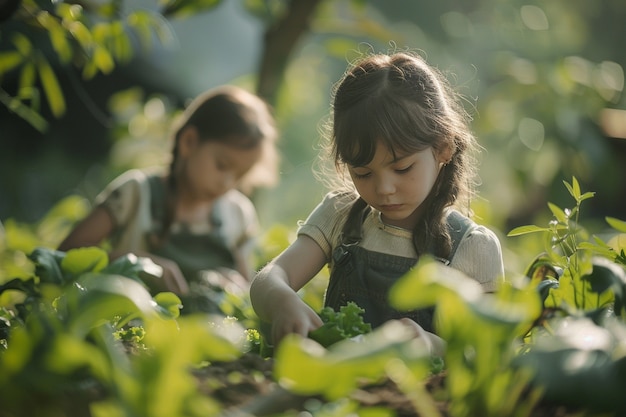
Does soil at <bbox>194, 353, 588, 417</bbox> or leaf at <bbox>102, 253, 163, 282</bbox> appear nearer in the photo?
soil at <bbox>194, 353, 588, 417</bbox>

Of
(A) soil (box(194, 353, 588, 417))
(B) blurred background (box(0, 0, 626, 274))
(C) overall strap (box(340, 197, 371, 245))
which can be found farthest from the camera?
(B) blurred background (box(0, 0, 626, 274))

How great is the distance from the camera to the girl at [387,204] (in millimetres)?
1142

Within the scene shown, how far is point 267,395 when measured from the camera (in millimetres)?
697

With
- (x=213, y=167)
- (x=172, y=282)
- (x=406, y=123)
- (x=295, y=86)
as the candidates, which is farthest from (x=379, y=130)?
(x=295, y=86)

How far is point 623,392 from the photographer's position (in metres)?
0.68

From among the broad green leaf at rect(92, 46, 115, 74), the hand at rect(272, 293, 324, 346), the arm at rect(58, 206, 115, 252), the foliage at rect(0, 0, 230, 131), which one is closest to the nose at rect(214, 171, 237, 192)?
the arm at rect(58, 206, 115, 252)

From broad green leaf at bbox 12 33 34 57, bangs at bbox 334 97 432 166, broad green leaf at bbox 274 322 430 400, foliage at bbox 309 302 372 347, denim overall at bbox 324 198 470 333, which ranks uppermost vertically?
broad green leaf at bbox 274 322 430 400

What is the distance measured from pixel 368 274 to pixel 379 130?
9.0 inches

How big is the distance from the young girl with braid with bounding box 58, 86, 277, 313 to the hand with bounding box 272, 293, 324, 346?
1.02 meters

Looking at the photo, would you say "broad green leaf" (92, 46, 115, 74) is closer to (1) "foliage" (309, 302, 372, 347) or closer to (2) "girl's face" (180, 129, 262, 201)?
(2) "girl's face" (180, 129, 262, 201)

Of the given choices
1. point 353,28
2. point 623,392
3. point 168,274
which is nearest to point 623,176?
point 353,28

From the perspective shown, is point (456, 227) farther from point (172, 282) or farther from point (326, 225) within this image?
point (172, 282)

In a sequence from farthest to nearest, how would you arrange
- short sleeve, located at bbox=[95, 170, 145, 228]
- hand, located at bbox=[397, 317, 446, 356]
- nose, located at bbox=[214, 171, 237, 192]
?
1. nose, located at bbox=[214, 171, 237, 192]
2. short sleeve, located at bbox=[95, 170, 145, 228]
3. hand, located at bbox=[397, 317, 446, 356]

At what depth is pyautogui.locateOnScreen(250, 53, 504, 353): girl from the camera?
1142mm
